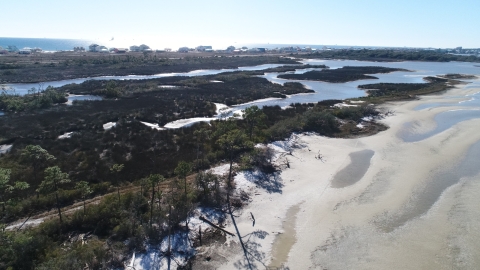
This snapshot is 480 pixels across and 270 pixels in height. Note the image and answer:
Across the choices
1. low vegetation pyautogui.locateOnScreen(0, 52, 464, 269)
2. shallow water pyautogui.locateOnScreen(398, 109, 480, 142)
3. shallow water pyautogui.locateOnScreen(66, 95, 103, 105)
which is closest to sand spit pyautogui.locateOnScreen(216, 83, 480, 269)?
low vegetation pyautogui.locateOnScreen(0, 52, 464, 269)

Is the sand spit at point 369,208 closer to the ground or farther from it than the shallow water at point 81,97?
closer to the ground

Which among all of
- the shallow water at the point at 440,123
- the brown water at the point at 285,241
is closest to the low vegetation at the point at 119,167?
the brown water at the point at 285,241

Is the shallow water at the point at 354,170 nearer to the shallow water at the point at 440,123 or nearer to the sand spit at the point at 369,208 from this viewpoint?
the sand spit at the point at 369,208

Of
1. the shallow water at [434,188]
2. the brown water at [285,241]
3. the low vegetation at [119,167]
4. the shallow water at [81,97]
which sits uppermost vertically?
the shallow water at [81,97]

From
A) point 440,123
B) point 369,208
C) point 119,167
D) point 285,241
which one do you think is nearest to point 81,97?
point 119,167

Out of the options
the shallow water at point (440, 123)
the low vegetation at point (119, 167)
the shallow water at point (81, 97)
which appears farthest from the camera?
the shallow water at point (81, 97)

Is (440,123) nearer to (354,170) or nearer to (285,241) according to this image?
(354,170)

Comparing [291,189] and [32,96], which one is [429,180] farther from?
[32,96]
